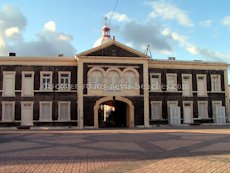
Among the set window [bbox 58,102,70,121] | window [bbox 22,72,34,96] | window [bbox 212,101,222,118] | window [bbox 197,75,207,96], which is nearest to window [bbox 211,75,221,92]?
window [bbox 197,75,207,96]

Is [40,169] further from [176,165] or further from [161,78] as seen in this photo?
[161,78]

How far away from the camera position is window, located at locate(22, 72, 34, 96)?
3459cm

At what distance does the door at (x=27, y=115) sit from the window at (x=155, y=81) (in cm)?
1336

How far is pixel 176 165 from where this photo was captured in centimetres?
1047

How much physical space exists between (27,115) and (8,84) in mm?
3851

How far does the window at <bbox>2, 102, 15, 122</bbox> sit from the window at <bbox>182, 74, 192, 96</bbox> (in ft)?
62.2

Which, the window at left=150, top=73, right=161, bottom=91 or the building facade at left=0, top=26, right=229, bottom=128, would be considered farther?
the window at left=150, top=73, right=161, bottom=91

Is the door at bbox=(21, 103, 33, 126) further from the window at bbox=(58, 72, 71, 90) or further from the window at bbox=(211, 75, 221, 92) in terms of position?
the window at bbox=(211, 75, 221, 92)

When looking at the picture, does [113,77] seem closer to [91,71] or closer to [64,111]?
[91,71]

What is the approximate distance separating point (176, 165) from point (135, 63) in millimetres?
25649

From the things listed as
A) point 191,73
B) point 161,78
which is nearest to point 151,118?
point 161,78

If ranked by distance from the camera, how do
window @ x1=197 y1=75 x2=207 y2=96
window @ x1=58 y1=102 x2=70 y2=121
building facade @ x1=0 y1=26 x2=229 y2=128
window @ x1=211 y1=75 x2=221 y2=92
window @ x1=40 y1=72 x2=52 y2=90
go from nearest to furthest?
building facade @ x1=0 y1=26 x2=229 y2=128 → window @ x1=58 y1=102 x2=70 y2=121 → window @ x1=40 y1=72 x2=52 y2=90 → window @ x1=197 y1=75 x2=207 y2=96 → window @ x1=211 y1=75 x2=221 y2=92

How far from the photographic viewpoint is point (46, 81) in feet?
115

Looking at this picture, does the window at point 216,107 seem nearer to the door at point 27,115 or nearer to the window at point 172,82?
the window at point 172,82
